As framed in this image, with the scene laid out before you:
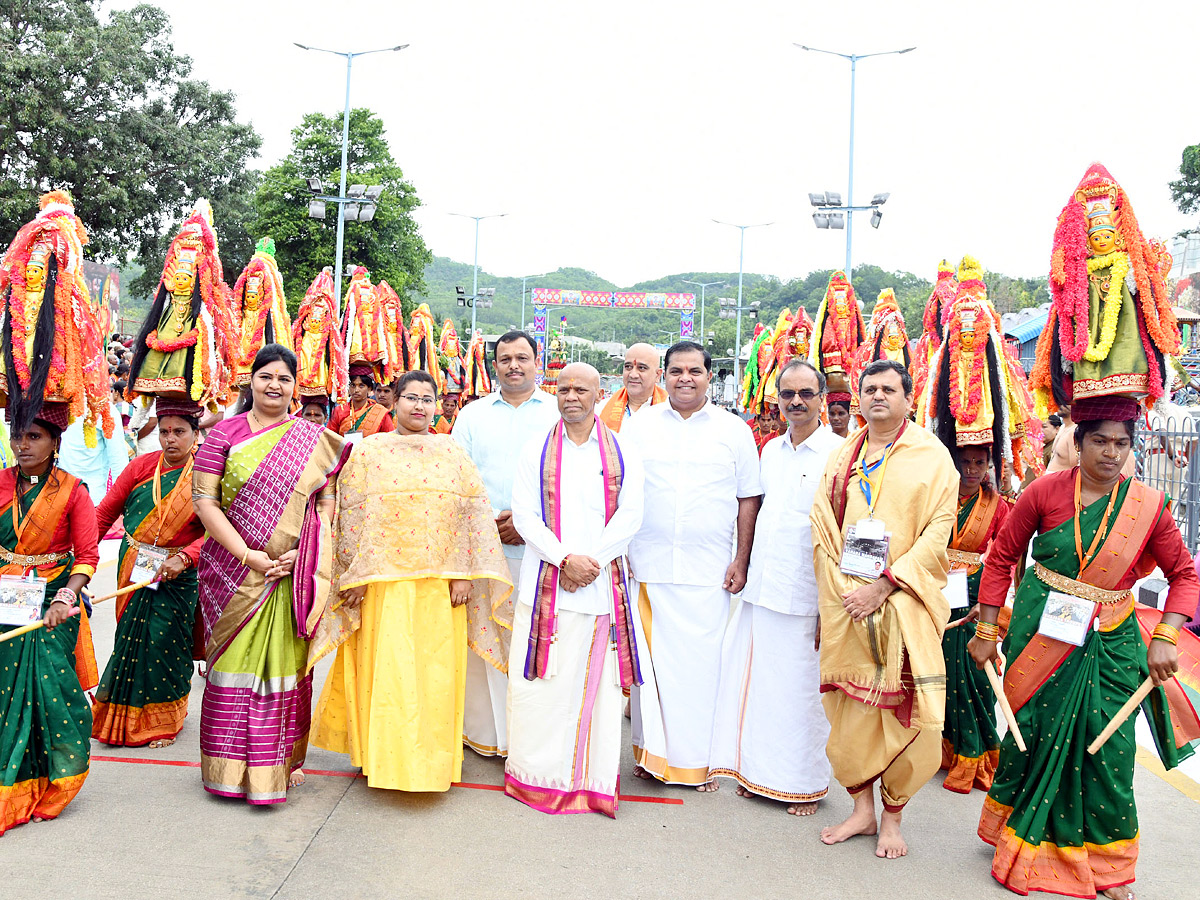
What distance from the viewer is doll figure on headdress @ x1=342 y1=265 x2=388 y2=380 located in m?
10.2

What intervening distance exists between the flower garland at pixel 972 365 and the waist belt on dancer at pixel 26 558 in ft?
13.6

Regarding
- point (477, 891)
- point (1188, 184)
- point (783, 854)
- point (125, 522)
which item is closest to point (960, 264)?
point (783, 854)

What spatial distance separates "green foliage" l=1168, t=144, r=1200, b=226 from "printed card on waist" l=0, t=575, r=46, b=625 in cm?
2716

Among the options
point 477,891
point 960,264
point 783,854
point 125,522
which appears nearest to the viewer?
point 477,891

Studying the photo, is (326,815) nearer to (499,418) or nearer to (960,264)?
(499,418)

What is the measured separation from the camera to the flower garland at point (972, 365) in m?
4.82

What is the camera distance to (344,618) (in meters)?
4.23

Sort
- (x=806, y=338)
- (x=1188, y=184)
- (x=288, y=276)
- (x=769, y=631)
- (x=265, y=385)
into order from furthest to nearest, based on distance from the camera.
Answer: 1. (x=288, y=276)
2. (x=1188, y=184)
3. (x=806, y=338)
4. (x=769, y=631)
5. (x=265, y=385)

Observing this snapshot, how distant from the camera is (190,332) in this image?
16.4ft

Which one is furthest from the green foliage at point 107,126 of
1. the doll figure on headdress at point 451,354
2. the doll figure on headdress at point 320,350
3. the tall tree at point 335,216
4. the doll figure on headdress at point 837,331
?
the doll figure on headdress at point 837,331

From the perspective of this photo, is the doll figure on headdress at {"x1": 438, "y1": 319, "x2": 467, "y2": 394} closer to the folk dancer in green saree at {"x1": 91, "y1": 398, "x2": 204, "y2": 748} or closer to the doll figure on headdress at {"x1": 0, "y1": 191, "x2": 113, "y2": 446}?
the folk dancer in green saree at {"x1": 91, "y1": 398, "x2": 204, "y2": 748}

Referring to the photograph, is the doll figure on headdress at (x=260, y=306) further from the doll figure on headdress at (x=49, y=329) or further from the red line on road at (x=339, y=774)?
the red line on road at (x=339, y=774)

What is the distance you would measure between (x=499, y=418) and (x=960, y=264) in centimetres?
300

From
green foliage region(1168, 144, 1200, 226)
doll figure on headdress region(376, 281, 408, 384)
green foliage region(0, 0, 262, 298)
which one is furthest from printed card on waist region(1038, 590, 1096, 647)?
green foliage region(1168, 144, 1200, 226)
